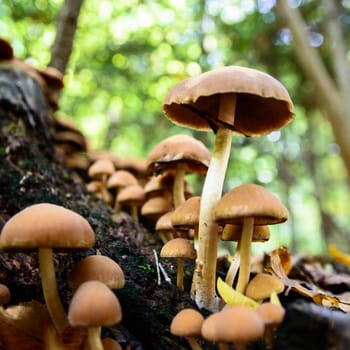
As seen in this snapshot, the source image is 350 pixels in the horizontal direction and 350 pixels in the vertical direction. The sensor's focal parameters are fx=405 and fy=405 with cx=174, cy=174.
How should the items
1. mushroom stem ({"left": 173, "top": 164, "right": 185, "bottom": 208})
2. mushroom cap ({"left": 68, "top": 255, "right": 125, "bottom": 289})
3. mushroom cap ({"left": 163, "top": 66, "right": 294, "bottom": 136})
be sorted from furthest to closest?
mushroom stem ({"left": 173, "top": 164, "right": 185, "bottom": 208})
mushroom cap ({"left": 163, "top": 66, "right": 294, "bottom": 136})
mushroom cap ({"left": 68, "top": 255, "right": 125, "bottom": 289})

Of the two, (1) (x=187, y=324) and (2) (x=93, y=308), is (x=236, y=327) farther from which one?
(2) (x=93, y=308)

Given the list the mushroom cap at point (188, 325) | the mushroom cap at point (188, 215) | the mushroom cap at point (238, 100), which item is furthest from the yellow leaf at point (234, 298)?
the mushroom cap at point (238, 100)

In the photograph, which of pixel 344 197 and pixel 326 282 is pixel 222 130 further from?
pixel 344 197

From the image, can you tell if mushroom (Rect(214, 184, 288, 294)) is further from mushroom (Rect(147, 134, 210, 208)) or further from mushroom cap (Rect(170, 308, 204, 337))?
mushroom (Rect(147, 134, 210, 208))

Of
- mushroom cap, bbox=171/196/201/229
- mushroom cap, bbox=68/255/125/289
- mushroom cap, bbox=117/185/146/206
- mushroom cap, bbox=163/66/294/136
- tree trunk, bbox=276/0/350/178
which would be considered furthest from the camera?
tree trunk, bbox=276/0/350/178

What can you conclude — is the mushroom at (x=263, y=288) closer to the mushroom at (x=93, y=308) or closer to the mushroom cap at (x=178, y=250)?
the mushroom cap at (x=178, y=250)

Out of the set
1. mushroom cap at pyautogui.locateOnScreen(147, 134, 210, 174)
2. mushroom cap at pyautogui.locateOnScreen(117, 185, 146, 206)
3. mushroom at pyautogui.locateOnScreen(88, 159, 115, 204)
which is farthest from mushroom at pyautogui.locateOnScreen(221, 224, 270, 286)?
mushroom at pyautogui.locateOnScreen(88, 159, 115, 204)
